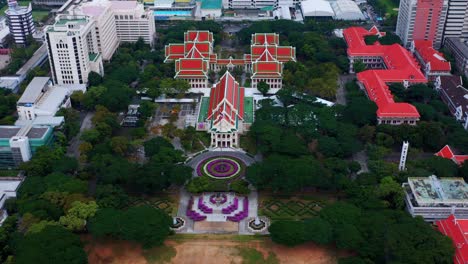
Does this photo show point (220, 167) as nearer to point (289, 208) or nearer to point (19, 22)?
point (289, 208)

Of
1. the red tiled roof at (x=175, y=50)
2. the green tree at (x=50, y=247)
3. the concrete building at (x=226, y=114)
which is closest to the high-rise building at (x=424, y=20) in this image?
the concrete building at (x=226, y=114)

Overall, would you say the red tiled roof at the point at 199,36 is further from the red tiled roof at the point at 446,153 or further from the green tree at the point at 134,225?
the green tree at the point at 134,225

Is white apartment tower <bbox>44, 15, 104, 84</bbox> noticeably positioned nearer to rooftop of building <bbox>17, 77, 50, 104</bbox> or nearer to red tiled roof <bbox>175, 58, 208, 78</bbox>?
rooftop of building <bbox>17, 77, 50, 104</bbox>

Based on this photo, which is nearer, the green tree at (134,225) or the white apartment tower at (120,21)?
the green tree at (134,225)

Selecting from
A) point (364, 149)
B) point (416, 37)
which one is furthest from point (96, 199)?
point (416, 37)

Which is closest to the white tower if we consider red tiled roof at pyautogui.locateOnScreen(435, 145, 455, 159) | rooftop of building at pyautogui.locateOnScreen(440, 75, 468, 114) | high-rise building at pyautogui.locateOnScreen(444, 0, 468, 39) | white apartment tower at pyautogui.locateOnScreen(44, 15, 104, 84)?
red tiled roof at pyautogui.locateOnScreen(435, 145, 455, 159)

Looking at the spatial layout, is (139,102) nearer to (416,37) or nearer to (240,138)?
(240,138)
